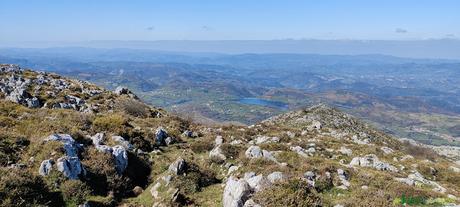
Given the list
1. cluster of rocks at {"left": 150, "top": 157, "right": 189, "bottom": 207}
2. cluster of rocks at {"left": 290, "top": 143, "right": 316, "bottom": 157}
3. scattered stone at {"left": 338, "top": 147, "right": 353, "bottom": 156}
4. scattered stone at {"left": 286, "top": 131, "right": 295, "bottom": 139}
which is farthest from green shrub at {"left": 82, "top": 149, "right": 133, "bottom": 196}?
scattered stone at {"left": 286, "top": 131, "right": 295, "bottom": 139}

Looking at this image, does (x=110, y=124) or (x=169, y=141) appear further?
(x=169, y=141)

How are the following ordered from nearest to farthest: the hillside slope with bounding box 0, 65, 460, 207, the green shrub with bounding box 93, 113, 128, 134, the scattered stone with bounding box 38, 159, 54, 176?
the hillside slope with bounding box 0, 65, 460, 207
the scattered stone with bounding box 38, 159, 54, 176
the green shrub with bounding box 93, 113, 128, 134

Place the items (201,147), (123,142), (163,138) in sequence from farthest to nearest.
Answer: (163,138) → (201,147) → (123,142)

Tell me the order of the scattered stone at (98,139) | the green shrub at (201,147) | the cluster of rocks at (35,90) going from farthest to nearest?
the cluster of rocks at (35,90) → the green shrub at (201,147) → the scattered stone at (98,139)

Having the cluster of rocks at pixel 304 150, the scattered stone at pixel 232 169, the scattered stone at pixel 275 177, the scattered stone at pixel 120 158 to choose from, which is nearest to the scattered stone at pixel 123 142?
the scattered stone at pixel 120 158

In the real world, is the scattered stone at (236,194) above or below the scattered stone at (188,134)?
above

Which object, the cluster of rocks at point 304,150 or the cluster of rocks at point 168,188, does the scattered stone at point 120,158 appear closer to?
the cluster of rocks at point 168,188

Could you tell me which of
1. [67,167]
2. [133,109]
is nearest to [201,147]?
[67,167]

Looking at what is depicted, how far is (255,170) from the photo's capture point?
2053 cm

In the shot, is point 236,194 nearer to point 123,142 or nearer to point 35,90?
point 123,142

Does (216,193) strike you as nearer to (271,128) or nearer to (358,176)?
(358,176)

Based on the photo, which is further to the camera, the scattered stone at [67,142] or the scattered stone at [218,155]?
the scattered stone at [218,155]

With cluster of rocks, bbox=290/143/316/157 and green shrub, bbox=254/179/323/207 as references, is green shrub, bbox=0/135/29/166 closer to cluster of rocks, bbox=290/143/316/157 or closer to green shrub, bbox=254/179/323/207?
green shrub, bbox=254/179/323/207

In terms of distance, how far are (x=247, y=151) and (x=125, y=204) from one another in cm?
891
